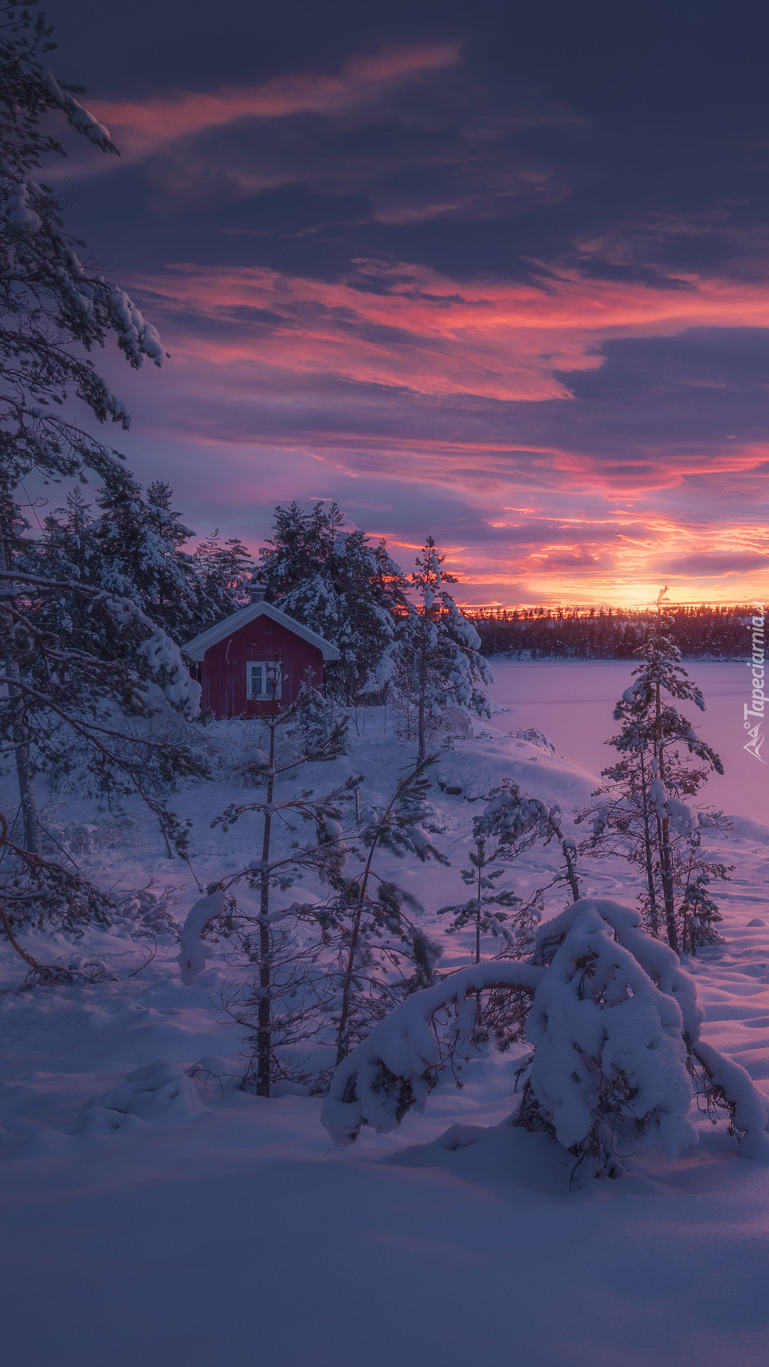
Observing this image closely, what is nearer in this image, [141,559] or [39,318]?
[39,318]

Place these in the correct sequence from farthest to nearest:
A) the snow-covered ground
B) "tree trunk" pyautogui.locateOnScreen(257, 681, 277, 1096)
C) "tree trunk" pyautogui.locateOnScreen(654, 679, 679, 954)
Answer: "tree trunk" pyautogui.locateOnScreen(654, 679, 679, 954)
"tree trunk" pyautogui.locateOnScreen(257, 681, 277, 1096)
the snow-covered ground

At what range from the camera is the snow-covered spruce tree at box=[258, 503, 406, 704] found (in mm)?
36156

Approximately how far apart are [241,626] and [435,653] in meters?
8.28

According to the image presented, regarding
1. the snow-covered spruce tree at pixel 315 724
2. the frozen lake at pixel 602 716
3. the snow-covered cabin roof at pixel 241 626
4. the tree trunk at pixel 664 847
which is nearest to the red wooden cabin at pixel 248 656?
the snow-covered cabin roof at pixel 241 626

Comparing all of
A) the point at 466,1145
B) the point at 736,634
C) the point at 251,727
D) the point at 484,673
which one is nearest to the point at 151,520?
the point at 251,727

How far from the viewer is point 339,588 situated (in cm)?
3797

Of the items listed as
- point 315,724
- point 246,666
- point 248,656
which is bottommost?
point 315,724

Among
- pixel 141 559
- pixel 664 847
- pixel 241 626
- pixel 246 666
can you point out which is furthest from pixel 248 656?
pixel 664 847

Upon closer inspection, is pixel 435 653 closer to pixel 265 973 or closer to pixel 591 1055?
pixel 265 973

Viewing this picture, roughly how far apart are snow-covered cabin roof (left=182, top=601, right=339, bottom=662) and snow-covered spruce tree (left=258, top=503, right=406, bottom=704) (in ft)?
14.1

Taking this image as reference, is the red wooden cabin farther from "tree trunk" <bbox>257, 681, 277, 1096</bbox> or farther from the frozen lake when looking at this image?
"tree trunk" <bbox>257, 681, 277, 1096</bbox>

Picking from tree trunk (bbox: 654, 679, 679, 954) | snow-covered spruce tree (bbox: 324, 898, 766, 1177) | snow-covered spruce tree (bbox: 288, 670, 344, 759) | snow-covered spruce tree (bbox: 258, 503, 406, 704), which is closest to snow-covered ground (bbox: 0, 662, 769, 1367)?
snow-covered spruce tree (bbox: 324, 898, 766, 1177)

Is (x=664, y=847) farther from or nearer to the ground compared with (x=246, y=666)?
nearer to the ground

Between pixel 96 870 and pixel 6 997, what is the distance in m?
5.79
